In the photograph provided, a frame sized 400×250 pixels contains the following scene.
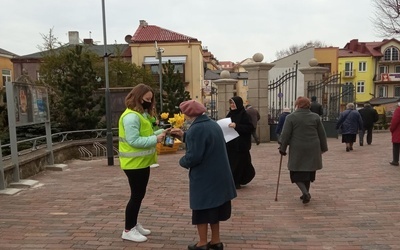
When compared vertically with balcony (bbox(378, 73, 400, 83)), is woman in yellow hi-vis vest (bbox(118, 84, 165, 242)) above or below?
below

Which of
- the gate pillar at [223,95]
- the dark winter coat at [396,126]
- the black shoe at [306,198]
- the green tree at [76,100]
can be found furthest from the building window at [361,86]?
the black shoe at [306,198]

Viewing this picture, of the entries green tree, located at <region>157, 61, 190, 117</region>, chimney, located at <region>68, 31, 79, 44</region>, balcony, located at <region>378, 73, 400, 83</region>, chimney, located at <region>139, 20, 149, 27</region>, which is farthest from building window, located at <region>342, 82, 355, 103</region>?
balcony, located at <region>378, 73, 400, 83</region>

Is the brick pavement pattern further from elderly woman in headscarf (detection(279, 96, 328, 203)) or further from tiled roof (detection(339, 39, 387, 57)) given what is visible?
tiled roof (detection(339, 39, 387, 57))

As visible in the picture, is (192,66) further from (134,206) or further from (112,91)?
(134,206)

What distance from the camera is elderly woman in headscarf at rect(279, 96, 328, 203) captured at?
576cm

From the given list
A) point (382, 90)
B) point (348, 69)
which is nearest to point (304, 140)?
point (348, 69)

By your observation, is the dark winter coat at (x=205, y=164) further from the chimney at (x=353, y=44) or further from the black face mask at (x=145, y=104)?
the chimney at (x=353, y=44)

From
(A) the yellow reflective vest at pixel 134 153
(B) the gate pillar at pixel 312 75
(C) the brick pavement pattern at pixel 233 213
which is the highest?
(B) the gate pillar at pixel 312 75

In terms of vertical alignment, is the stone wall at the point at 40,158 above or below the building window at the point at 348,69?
below

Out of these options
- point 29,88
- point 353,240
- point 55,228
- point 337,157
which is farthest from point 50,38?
point 353,240

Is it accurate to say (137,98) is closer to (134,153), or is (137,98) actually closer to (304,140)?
(134,153)

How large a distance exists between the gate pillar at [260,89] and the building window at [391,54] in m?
48.0

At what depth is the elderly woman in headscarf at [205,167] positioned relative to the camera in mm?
3666

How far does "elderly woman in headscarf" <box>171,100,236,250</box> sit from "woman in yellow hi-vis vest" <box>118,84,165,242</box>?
504 mm
